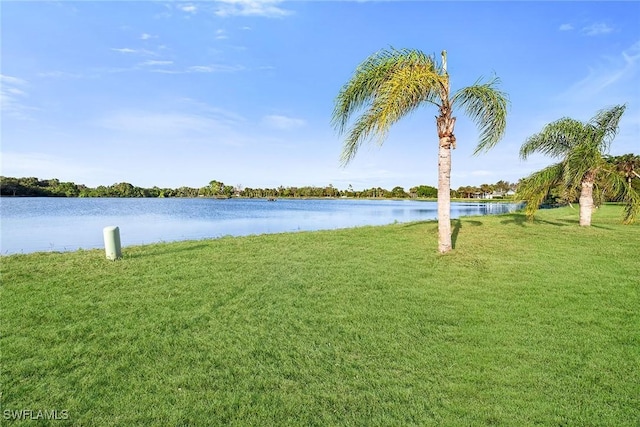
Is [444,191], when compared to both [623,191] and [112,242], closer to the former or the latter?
[112,242]

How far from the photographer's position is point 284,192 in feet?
505

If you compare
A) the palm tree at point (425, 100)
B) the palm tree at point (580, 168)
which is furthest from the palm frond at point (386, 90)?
the palm tree at point (580, 168)

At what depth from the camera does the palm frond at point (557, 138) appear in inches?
575

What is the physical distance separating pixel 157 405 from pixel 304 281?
13.2 ft

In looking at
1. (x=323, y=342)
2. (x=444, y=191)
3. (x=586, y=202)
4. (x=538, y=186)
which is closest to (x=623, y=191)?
(x=586, y=202)

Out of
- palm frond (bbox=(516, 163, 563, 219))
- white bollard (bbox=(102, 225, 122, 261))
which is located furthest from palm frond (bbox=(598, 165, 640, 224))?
white bollard (bbox=(102, 225, 122, 261))

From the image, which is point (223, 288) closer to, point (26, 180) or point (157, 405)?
point (157, 405)

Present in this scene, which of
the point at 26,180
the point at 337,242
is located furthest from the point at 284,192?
the point at 337,242

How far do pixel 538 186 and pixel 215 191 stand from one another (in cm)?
14258

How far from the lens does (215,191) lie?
146 m

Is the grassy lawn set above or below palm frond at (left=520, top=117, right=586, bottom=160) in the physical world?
below

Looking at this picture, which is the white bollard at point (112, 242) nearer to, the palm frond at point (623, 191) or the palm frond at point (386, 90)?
the palm frond at point (386, 90)

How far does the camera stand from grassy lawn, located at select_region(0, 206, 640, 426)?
2947mm

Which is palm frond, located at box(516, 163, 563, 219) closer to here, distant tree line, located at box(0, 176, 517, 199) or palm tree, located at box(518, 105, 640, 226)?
palm tree, located at box(518, 105, 640, 226)
